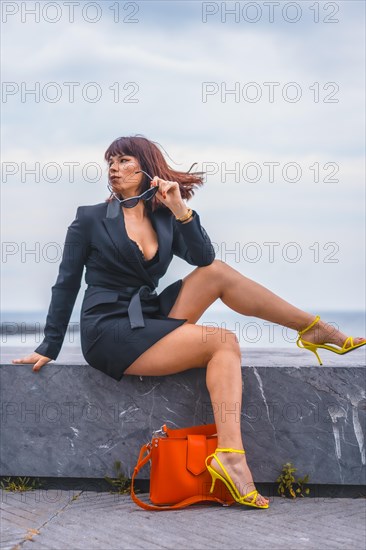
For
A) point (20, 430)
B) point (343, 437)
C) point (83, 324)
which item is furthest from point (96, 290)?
point (343, 437)

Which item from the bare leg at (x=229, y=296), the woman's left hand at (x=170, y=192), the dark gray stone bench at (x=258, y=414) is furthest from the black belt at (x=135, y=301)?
the woman's left hand at (x=170, y=192)

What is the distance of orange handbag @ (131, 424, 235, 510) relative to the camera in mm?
4137

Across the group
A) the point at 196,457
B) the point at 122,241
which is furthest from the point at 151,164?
the point at 196,457

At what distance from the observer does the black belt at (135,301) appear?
14.2ft

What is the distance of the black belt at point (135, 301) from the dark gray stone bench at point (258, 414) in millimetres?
359

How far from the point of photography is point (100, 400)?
458 cm

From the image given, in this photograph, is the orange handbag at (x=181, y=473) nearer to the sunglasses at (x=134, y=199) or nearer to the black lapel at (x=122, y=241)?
the black lapel at (x=122, y=241)

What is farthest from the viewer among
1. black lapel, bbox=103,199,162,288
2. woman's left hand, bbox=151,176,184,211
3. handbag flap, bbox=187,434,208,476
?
black lapel, bbox=103,199,162,288

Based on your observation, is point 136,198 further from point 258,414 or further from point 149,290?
point 258,414

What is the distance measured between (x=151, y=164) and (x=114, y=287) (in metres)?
0.68

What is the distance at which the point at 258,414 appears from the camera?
14.8ft

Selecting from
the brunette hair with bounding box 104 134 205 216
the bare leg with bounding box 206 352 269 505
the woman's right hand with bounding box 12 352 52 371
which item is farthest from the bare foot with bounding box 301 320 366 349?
the woman's right hand with bounding box 12 352 52 371

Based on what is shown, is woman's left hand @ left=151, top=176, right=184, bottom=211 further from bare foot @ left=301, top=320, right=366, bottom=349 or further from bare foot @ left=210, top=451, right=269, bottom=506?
bare foot @ left=210, top=451, right=269, bottom=506

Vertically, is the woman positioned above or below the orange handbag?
above
